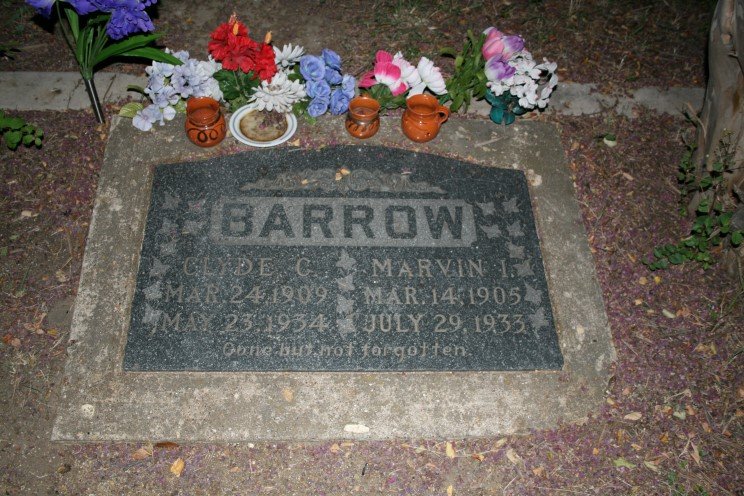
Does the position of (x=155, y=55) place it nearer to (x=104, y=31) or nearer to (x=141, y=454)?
(x=104, y=31)

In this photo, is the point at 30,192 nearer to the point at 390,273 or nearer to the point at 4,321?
the point at 4,321

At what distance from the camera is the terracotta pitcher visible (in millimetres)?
2709

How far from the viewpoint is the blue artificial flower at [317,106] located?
108 inches

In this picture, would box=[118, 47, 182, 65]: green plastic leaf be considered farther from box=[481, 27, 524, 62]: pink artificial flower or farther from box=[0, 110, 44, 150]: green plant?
box=[481, 27, 524, 62]: pink artificial flower

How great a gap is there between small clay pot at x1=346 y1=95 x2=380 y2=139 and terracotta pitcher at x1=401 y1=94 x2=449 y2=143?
16 cm

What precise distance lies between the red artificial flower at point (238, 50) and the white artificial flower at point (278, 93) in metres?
0.08

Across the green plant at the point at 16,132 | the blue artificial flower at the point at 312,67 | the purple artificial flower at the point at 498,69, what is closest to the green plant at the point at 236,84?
the blue artificial flower at the point at 312,67

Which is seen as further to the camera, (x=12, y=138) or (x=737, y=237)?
(x=12, y=138)

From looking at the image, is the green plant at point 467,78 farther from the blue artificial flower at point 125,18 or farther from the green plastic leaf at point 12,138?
the green plastic leaf at point 12,138

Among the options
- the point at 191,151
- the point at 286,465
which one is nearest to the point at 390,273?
the point at 286,465

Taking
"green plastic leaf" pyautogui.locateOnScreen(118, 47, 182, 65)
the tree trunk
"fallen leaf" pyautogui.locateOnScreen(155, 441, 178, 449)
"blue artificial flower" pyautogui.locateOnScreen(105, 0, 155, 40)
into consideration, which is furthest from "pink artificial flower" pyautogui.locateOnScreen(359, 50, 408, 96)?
"fallen leaf" pyautogui.locateOnScreen(155, 441, 178, 449)

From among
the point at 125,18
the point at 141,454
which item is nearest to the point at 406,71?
the point at 125,18

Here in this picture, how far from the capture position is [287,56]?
A: 8.69 ft

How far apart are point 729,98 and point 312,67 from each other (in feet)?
6.58
